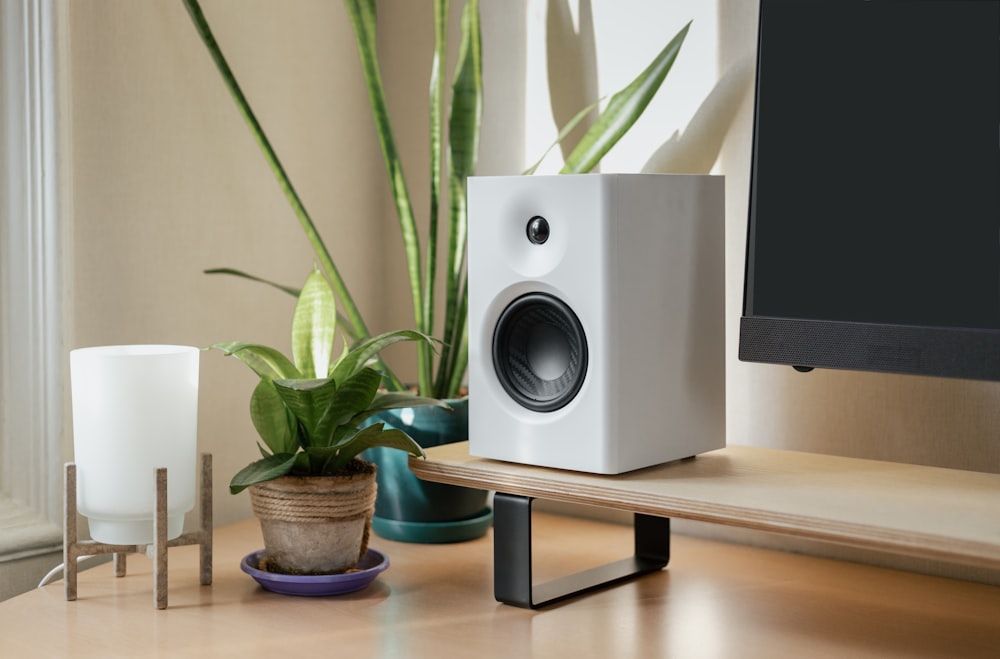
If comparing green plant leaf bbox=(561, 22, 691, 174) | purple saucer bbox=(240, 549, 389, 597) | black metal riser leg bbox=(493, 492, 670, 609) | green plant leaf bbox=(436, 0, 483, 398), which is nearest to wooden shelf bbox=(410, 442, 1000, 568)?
black metal riser leg bbox=(493, 492, 670, 609)

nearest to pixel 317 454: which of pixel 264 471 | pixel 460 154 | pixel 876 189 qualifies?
pixel 264 471

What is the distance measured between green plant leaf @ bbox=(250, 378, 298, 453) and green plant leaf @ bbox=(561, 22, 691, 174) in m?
0.48

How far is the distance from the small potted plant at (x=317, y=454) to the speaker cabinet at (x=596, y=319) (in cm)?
10

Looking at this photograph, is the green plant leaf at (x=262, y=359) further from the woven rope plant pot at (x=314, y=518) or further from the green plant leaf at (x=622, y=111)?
the green plant leaf at (x=622, y=111)

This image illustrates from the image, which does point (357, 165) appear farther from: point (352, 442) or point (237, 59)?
point (352, 442)

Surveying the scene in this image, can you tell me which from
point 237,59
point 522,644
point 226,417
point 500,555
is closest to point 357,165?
point 237,59

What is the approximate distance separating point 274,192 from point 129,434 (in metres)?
0.56

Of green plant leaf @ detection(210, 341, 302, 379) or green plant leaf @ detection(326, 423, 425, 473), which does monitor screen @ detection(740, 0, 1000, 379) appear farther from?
green plant leaf @ detection(210, 341, 302, 379)

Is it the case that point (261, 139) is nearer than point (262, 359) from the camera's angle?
No

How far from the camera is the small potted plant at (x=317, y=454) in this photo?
1.20m

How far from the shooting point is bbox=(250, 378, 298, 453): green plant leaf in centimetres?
121

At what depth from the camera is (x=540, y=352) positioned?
1198mm

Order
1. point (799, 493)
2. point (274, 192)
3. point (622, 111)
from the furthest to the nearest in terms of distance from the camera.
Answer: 1. point (274, 192)
2. point (622, 111)
3. point (799, 493)

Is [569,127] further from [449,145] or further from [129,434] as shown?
[129,434]
